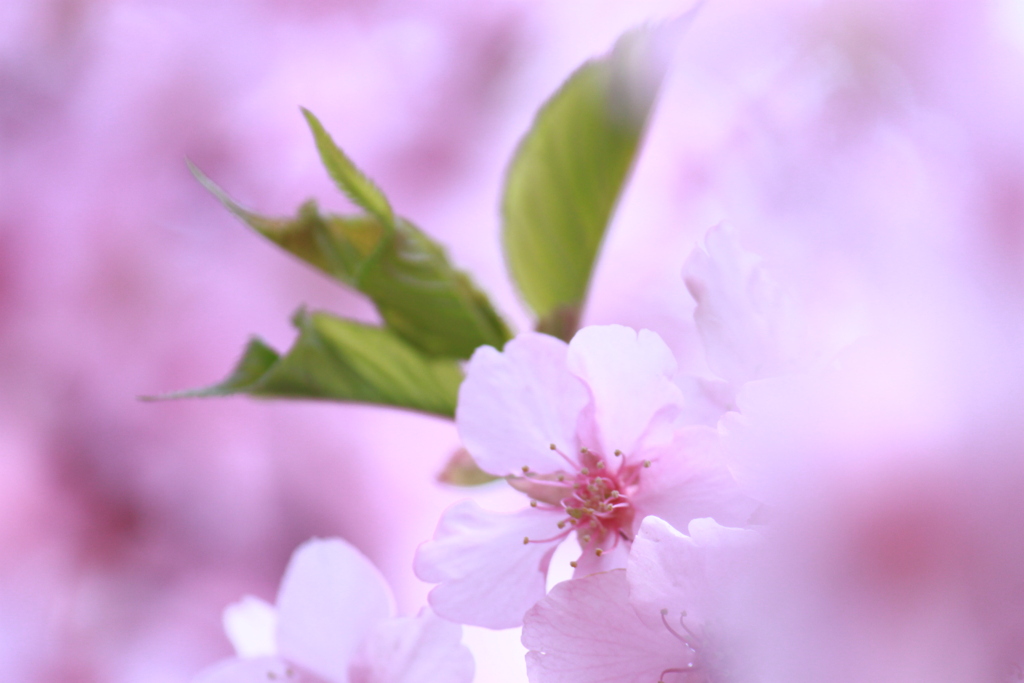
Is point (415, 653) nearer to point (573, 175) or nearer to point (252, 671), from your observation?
point (252, 671)

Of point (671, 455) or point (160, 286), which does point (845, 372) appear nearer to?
point (671, 455)

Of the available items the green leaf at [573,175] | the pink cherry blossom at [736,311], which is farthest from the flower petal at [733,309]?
the green leaf at [573,175]

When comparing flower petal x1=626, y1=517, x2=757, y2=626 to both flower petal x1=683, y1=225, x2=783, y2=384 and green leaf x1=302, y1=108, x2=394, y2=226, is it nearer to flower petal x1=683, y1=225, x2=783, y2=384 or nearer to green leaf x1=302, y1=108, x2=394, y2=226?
flower petal x1=683, y1=225, x2=783, y2=384

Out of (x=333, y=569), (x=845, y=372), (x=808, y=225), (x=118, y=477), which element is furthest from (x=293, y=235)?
(x=118, y=477)

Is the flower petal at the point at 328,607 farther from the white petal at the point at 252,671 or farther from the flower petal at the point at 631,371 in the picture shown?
the flower petal at the point at 631,371

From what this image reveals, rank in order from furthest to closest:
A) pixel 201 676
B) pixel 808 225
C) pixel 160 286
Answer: pixel 160 286 < pixel 808 225 < pixel 201 676

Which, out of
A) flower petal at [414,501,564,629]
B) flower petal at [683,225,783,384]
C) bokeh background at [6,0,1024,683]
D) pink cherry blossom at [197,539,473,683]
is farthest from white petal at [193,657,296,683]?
bokeh background at [6,0,1024,683]
